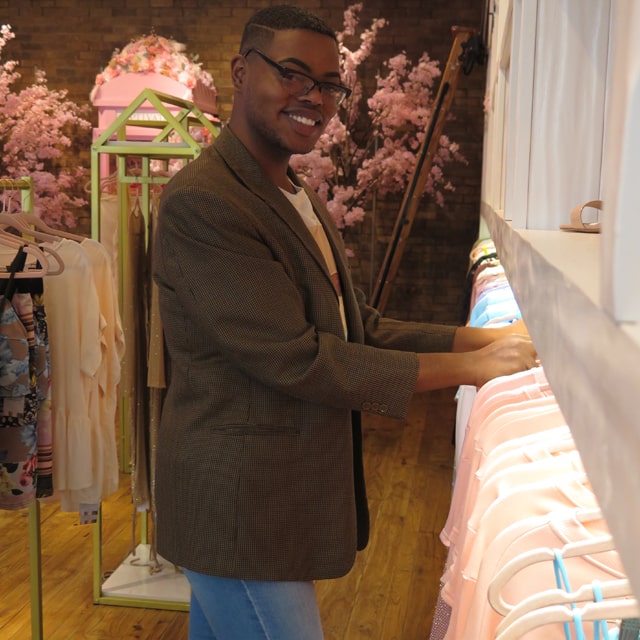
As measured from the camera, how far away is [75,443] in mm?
2857

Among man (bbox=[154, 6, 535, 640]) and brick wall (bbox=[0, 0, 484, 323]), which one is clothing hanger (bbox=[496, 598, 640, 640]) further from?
brick wall (bbox=[0, 0, 484, 323])

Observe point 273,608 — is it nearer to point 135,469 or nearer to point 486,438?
point 486,438

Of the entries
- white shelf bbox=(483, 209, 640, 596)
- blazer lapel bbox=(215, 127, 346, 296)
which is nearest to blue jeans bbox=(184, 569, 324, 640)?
blazer lapel bbox=(215, 127, 346, 296)

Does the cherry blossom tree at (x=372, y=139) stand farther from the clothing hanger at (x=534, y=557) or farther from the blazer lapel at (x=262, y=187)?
the clothing hanger at (x=534, y=557)

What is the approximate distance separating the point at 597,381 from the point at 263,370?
4.03 feet

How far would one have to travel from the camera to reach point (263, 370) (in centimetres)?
155

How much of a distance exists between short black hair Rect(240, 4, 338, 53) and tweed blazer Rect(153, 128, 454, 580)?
0.62ft

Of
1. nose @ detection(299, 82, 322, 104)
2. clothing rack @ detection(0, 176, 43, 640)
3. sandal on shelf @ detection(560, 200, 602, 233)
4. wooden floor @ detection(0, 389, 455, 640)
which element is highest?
nose @ detection(299, 82, 322, 104)

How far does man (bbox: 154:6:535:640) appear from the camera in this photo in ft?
5.11

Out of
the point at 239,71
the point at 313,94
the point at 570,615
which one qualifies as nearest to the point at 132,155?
the point at 239,71

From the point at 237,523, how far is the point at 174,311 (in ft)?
1.33

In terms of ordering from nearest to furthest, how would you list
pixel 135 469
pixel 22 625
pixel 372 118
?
pixel 22 625, pixel 135 469, pixel 372 118

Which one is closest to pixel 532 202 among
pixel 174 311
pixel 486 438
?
pixel 486 438

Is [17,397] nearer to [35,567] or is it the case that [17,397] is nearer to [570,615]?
[35,567]
